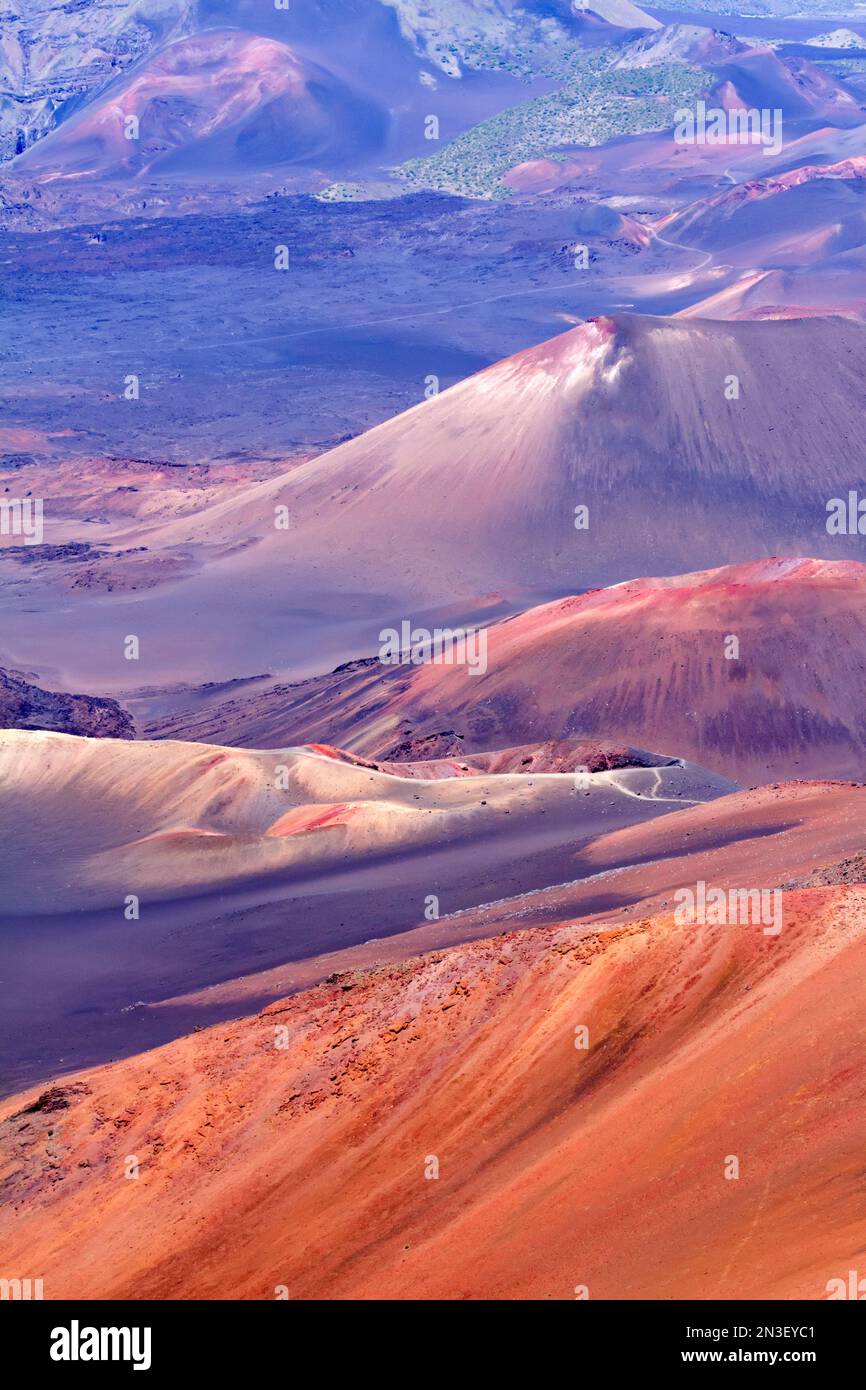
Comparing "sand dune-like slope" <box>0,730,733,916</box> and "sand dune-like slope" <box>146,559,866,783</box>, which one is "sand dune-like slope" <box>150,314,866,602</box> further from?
"sand dune-like slope" <box>0,730,733,916</box>

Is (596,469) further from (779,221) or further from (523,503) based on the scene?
(779,221)

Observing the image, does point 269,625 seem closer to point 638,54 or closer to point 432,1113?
point 432,1113

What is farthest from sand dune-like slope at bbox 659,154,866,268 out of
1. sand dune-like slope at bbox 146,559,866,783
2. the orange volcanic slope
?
the orange volcanic slope

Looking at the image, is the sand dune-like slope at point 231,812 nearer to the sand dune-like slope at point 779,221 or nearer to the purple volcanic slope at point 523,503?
the purple volcanic slope at point 523,503

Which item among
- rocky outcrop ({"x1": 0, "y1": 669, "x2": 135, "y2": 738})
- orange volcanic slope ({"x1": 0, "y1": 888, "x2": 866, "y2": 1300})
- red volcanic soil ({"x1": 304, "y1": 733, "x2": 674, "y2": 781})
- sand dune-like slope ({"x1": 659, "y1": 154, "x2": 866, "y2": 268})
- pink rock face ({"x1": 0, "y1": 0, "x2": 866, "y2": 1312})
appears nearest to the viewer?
orange volcanic slope ({"x1": 0, "y1": 888, "x2": 866, "y2": 1300})

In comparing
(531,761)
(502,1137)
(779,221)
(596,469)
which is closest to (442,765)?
(531,761)
